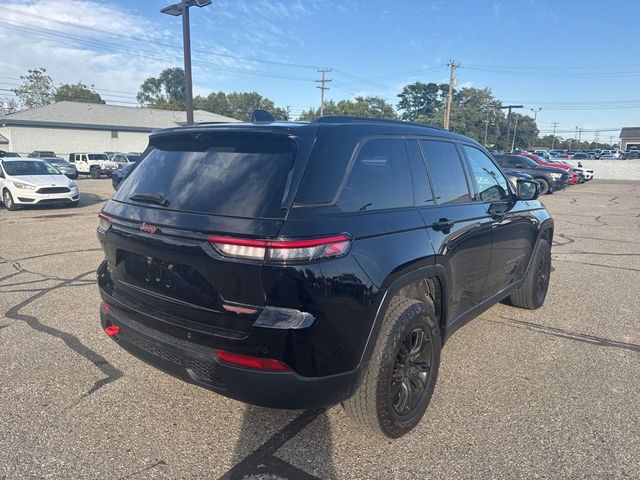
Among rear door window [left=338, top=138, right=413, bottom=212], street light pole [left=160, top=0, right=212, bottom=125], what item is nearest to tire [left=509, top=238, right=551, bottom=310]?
rear door window [left=338, top=138, right=413, bottom=212]

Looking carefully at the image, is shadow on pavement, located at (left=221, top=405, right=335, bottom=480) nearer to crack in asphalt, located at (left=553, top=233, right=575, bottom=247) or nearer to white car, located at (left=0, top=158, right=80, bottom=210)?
crack in asphalt, located at (left=553, top=233, right=575, bottom=247)

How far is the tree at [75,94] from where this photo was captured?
75.1 meters

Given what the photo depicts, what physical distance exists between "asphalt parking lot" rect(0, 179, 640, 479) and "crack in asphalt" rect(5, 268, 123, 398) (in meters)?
0.02

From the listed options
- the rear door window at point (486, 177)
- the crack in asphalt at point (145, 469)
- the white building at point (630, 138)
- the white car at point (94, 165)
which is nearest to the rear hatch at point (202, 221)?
the crack in asphalt at point (145, 469)

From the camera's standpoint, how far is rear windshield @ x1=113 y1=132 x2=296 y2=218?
7.48ft

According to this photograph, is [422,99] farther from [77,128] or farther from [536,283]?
[536,283]

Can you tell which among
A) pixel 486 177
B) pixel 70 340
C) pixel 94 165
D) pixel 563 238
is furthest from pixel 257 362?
pixel 94 165

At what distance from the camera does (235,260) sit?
218cm

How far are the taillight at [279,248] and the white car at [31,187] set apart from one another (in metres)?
13.1

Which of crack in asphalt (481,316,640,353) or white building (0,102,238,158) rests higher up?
white building (0,102,238,158)

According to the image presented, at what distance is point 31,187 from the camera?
1287 centimetres

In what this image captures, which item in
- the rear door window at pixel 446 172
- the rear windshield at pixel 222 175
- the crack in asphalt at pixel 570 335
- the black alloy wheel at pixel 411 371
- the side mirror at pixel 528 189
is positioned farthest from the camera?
the side mirror at pixel 528 189

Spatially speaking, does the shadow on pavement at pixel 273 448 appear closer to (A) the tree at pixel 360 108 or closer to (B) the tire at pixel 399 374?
(B) the tire at pixel 399 374

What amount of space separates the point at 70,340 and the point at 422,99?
9504cm
